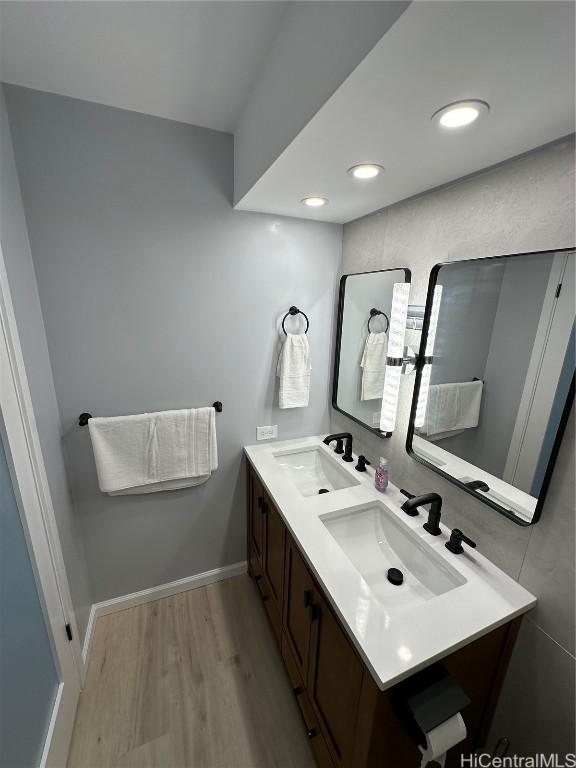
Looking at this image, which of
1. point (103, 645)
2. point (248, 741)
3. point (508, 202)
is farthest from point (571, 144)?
point (103, 645)

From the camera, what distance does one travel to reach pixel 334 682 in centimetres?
103

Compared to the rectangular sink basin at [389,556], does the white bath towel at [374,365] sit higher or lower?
higher

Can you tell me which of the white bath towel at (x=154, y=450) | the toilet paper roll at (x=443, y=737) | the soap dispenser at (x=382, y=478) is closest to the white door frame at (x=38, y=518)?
the white bath towel at (x=154, y=450)

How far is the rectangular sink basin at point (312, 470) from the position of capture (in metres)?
1.70

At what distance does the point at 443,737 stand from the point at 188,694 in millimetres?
1192

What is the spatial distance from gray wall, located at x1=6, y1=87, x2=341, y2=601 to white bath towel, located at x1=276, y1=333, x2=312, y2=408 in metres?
0.08

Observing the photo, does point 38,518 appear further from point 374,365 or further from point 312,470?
point 374,365

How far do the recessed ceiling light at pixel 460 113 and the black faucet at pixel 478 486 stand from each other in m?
1.07

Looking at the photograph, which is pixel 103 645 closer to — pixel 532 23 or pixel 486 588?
pixel 486 588

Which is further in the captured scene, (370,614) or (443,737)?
(370,614)

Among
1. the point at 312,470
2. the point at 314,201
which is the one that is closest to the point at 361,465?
the point at 312,470

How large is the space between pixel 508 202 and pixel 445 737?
1.48 m

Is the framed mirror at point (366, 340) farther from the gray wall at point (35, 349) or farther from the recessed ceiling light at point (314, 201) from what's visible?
the gray wall at point (35, 349)

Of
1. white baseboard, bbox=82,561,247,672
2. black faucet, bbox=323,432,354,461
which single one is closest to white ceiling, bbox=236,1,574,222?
black faucet, bbox=323,432,354,461
